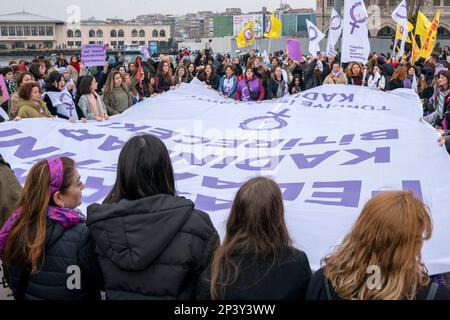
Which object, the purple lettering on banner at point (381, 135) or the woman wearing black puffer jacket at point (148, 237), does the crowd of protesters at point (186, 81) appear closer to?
the purple lettering on banner at point (381, 135)

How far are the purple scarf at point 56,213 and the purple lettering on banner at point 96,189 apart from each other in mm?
1480

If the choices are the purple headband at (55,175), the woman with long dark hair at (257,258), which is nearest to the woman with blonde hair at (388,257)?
the woman with long dark hair at (257,258)

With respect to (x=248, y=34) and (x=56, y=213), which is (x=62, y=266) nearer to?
(x=56, y=213)

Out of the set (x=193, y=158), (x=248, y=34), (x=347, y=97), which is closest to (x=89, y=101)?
(x=193, y=158)

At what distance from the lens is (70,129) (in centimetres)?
583

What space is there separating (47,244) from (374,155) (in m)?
3.24

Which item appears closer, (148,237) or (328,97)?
(148,237)

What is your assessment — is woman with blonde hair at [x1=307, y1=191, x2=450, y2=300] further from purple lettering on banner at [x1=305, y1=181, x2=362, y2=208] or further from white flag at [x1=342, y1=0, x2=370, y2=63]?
white flag at [x1=342, y1=0, x2=370, y2=63]

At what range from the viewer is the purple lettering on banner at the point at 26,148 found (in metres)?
5.12

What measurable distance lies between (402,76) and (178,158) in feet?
25.9

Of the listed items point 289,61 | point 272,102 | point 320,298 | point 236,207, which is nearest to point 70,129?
point 272,102

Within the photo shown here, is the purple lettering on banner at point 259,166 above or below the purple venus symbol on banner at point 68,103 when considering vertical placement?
below

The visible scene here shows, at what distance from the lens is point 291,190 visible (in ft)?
14.2

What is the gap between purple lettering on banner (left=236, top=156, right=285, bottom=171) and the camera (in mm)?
4918
